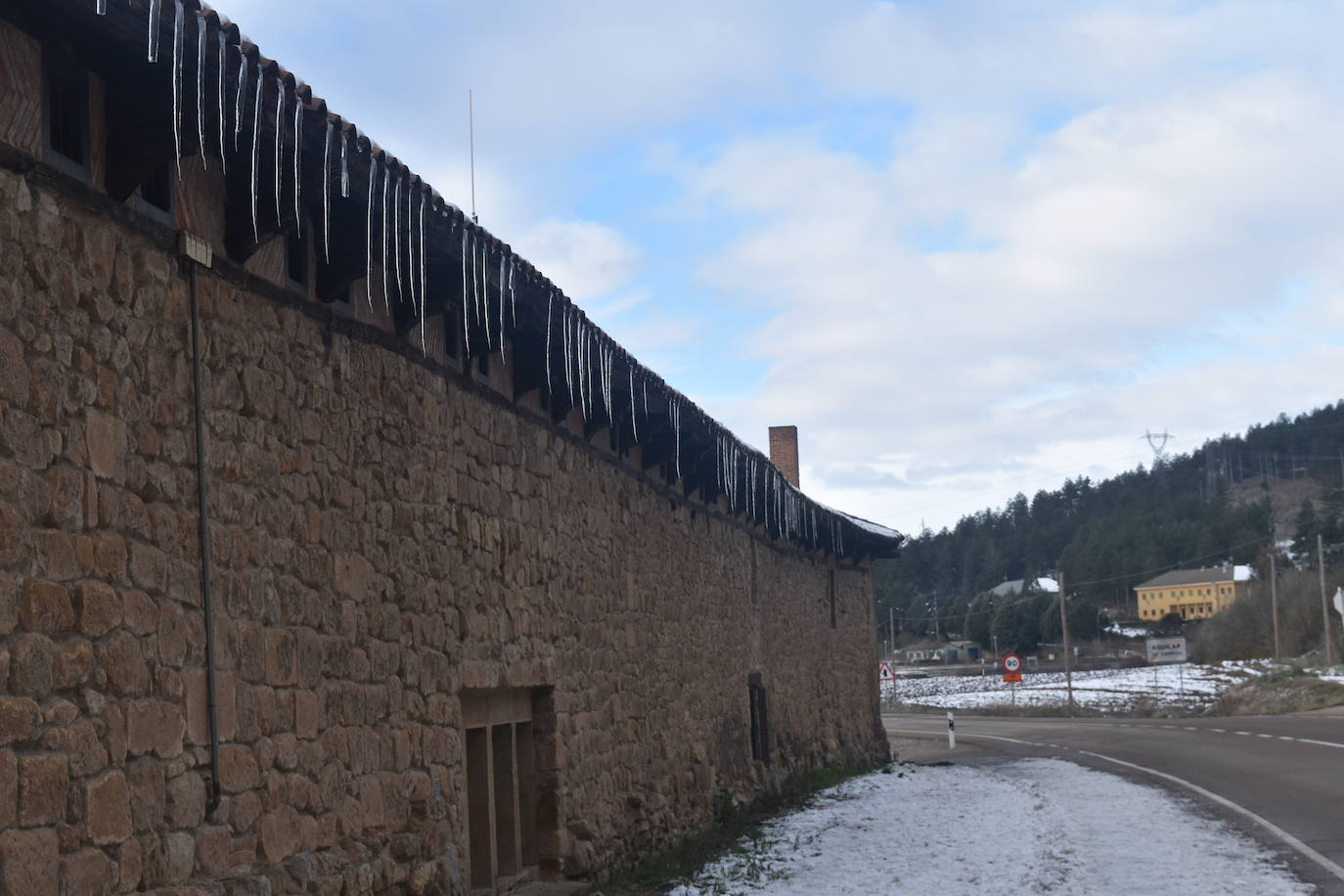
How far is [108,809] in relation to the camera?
4867 mm

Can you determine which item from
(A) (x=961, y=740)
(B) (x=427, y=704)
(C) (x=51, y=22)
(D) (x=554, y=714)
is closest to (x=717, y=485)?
(D) (x=554, y=714)

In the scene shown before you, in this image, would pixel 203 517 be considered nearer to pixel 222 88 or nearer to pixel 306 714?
pixel 306 714

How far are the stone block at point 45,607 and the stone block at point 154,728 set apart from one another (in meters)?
0.49

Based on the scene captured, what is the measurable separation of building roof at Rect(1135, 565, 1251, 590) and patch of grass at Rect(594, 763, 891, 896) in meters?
104

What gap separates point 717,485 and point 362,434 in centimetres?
812

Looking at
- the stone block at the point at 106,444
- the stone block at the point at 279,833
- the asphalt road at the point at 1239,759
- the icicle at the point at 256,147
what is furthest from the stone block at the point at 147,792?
the asphalt road at the point at 1239,759

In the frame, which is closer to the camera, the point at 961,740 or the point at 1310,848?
the point at 1310,848

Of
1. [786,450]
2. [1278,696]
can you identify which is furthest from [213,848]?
[1278,696]

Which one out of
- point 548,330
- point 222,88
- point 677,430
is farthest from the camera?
point 677,430

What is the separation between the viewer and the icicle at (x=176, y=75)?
4.93 metres

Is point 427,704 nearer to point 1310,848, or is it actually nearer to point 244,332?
point 244,332

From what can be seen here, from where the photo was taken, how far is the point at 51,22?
15.9 feet

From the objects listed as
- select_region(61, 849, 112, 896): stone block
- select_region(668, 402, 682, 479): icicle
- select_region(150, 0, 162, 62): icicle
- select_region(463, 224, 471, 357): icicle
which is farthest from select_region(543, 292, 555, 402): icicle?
select_region(61, 849, 112, 896): stone block

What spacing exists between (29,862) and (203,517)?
1.60 metres
